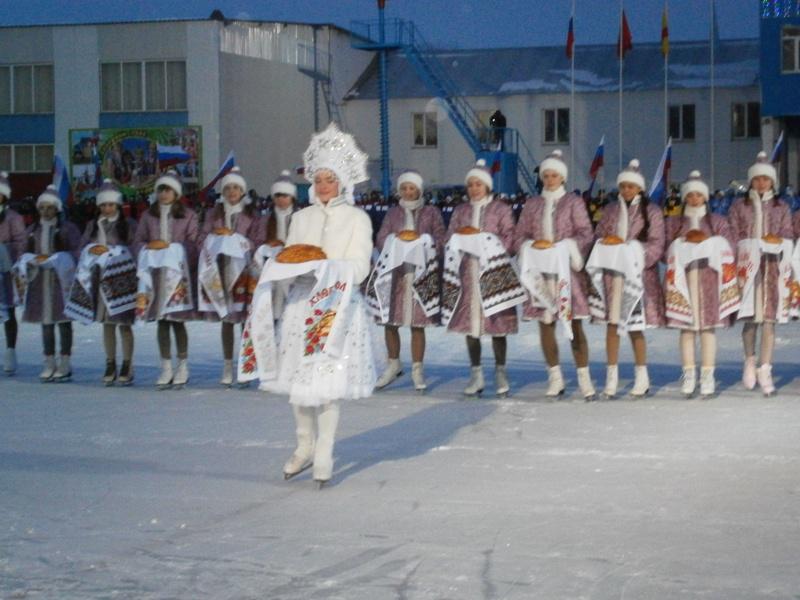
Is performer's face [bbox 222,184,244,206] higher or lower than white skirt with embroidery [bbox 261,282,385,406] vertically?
Result: higher

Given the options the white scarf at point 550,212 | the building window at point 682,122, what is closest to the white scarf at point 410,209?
the white scarf at point 550,212

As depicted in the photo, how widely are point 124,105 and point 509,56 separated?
13.5 metres

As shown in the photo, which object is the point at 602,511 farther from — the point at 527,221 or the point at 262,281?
the point at 527,221

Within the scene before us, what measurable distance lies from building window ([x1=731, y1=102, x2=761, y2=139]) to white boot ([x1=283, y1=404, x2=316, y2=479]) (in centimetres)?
3823

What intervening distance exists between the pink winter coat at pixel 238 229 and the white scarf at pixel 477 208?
195 cm

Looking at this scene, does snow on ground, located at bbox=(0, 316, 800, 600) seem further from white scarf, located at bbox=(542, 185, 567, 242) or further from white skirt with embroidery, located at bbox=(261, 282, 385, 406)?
white scarf, located at bbox=(542, 185, 567, 242)

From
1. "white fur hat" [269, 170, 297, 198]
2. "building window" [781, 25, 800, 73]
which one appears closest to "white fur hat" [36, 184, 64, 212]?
"white fur hat" [269, 170, 297, 198]

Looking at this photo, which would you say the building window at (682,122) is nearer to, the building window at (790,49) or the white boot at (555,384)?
the building window at (790,49)

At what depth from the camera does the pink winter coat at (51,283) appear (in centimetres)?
1304

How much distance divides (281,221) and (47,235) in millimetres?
2366

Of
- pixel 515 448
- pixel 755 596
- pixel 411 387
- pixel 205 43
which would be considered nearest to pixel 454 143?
pixel 205 43

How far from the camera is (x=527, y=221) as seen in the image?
11.3 m

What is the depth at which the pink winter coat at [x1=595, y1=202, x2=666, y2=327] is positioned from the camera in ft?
36.9

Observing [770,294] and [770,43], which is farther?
[770,43]
